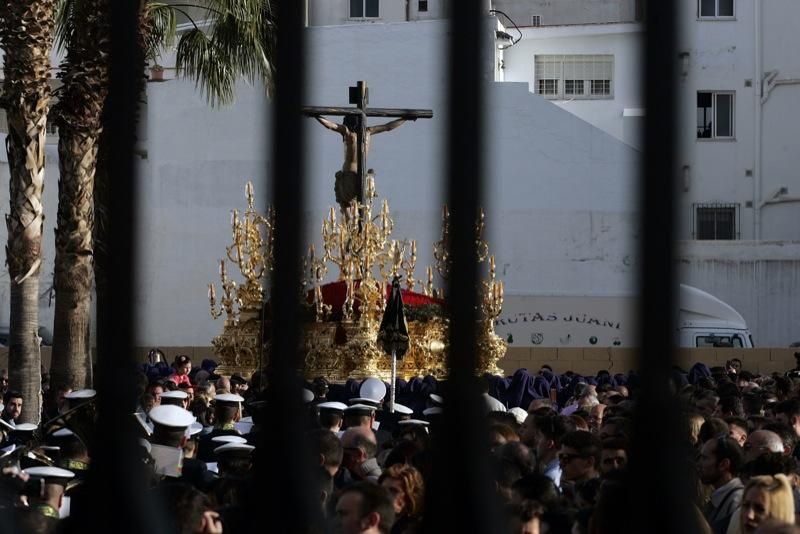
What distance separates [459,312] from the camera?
1.80 m

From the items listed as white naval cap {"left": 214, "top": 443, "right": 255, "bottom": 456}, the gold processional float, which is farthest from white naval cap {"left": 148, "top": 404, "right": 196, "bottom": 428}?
the gold processional float

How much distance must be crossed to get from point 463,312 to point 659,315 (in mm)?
248

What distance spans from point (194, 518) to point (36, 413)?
11528 mm

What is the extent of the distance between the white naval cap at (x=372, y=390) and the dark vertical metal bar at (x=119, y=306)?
511 inches

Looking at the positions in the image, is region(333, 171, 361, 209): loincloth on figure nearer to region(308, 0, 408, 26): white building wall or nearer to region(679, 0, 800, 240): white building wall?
region(308, 0, 408, 26): white building wall

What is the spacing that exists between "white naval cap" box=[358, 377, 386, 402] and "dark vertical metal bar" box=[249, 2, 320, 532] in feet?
A: 42.8

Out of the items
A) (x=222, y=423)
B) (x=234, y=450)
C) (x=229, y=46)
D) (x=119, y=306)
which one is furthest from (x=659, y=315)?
(x=229, y=46)

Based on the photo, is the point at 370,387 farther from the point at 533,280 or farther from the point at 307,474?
the point at 533,280

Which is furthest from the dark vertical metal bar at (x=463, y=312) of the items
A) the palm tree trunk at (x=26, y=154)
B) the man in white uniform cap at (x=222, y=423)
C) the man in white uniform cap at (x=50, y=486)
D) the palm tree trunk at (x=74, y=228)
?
the palm tree trunk at (x=74, y=228)

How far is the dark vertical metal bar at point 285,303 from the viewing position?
1.87 meters

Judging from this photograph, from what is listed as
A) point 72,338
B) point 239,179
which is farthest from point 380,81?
point 72,338

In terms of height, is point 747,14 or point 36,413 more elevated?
point 747,14

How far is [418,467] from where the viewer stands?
4.39 metres

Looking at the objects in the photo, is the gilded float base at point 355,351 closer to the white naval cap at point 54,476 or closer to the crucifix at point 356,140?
the crucifix at point 356,140
